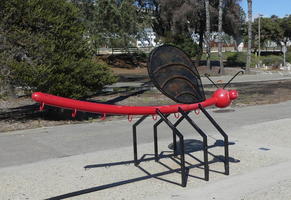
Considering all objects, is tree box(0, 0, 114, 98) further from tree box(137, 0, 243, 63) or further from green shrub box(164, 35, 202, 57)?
green shrub box(164, 35, 202, 57)

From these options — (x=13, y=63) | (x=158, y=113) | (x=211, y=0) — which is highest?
(x=211, y=0)

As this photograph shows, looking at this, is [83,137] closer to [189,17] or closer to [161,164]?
[161,164]

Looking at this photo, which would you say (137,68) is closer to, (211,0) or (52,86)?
(211,0)

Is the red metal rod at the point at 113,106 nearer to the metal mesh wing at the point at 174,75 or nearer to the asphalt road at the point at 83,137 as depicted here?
the metal mesh wing at the point at 174,75

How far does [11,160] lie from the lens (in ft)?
25.0

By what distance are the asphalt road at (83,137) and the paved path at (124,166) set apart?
0.06ft

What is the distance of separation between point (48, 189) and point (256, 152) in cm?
375

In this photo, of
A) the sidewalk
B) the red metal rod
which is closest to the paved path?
the sidewalk

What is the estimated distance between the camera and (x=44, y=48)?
10438 mm

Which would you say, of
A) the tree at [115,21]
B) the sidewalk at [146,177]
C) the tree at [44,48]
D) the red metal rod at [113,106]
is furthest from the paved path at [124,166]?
the tree at [115,21]

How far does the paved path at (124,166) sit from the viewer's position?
5664 mm

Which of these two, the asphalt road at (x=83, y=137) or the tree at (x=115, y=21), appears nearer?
the asphalt road at (x=83, y=137)

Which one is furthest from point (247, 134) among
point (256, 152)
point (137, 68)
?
point (137, 68)

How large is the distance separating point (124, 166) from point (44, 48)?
177 inches
